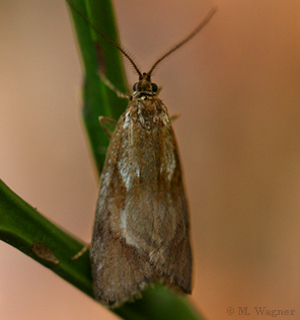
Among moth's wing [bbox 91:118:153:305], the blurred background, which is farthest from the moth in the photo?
the blurred background

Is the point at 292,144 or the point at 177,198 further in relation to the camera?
the point at 292,144

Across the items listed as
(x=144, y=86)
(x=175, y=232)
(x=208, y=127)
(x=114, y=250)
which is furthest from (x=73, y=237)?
(x=208, y=127)

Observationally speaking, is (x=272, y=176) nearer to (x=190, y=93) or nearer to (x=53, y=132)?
(x=190, y=93)

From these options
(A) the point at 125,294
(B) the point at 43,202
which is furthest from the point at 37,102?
(A) the point at 125,294

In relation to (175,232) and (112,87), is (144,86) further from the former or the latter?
(175,232)

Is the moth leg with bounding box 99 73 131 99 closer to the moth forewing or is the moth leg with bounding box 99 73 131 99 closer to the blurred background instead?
the moth forewing
